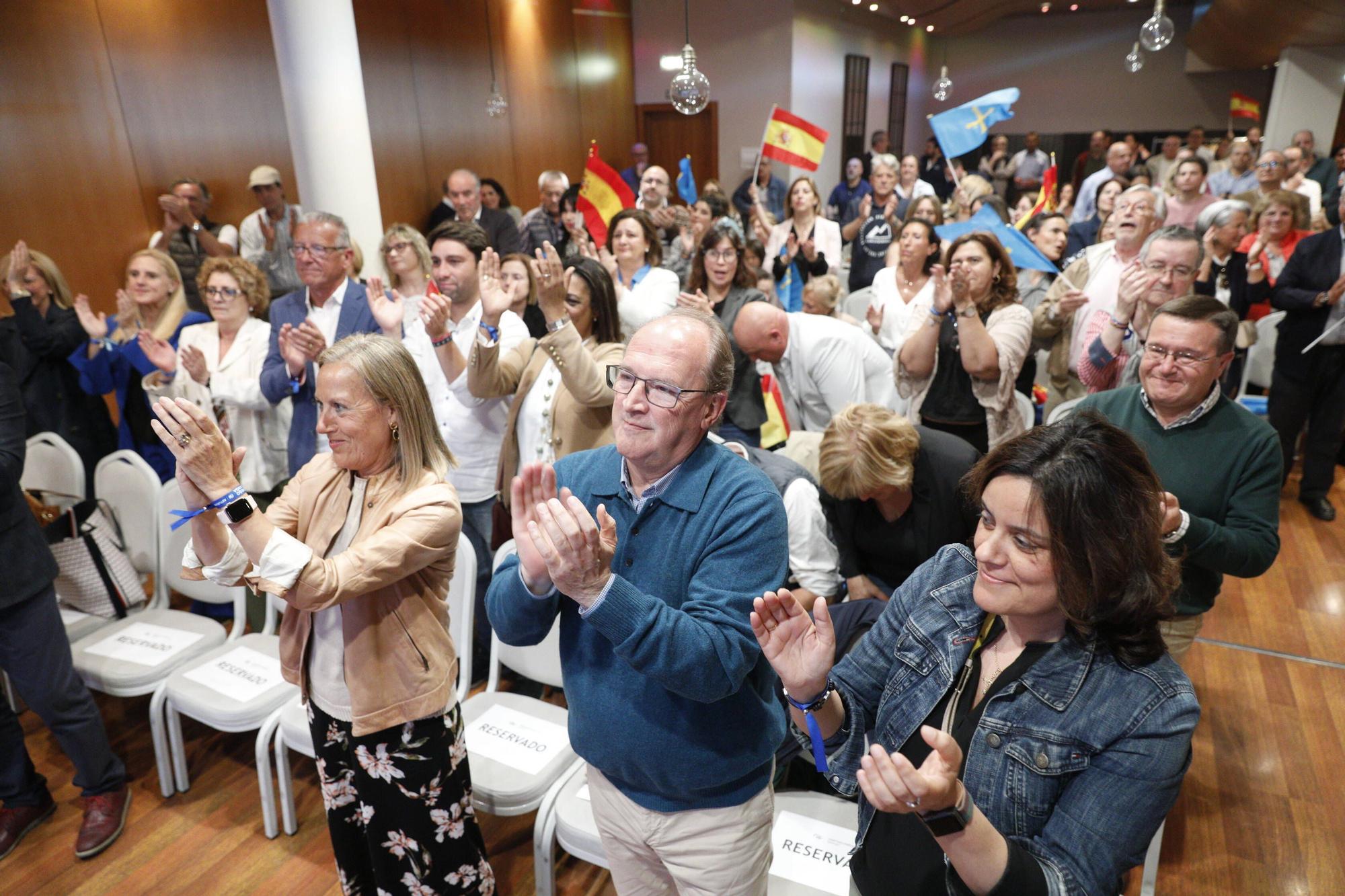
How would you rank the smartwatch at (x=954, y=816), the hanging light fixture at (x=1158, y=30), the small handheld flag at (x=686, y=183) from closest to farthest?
1. the smartwatch at (x=954, y=816)
2. the hanging light fixture at (x=1158, y=30)
3. the small handheld flag at (x=686, y=183)

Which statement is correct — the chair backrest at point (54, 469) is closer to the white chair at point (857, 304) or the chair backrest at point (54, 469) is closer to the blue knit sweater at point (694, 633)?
the blue knit sweater at point (694, 633)

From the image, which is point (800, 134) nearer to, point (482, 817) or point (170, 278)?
point (170, 278)

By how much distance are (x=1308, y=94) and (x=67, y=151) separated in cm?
1449

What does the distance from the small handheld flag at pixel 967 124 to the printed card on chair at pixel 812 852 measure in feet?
14.1

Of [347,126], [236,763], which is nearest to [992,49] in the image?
[347,126]

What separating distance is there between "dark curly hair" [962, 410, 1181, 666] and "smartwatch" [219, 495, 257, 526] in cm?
136

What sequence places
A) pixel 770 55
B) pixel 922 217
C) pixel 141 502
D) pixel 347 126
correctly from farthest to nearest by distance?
pixel 770 55 < pixel 922 217 < pixel 347 126 < pixel 141 502

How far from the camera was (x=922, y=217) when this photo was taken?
522 centimetres

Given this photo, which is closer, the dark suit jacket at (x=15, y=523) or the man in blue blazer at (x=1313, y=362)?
the dark suit jacket at (x=15, y=523)

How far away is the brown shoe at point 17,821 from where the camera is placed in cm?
250

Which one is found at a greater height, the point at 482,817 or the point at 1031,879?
the point at 1031,879

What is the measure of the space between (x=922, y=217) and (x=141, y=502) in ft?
14.9

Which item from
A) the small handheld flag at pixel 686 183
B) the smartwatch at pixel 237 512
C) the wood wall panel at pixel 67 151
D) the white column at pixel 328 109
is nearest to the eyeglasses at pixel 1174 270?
the smartwatch at pixel 237 512

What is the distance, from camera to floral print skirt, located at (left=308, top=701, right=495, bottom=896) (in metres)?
1.82
